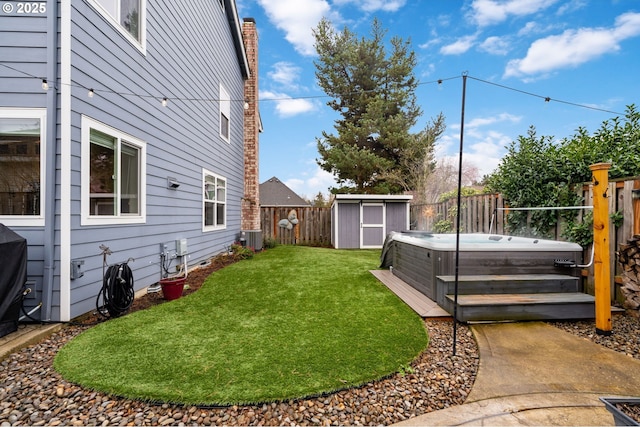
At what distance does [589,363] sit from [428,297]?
1733 millimetres

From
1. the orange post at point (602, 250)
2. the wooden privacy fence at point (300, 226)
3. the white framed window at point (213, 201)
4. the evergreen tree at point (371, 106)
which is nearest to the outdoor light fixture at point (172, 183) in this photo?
the white framed window at point (213, 201)

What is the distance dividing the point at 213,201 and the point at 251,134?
3.68 metres

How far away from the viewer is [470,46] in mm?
8086

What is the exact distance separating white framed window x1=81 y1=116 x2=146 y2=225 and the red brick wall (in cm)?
559

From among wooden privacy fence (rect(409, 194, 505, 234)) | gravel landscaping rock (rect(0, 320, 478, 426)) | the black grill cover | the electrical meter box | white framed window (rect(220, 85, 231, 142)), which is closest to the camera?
gravel landscaping rock (rect(0, 320, 478, 426))

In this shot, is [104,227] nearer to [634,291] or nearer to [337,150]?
[634,291]

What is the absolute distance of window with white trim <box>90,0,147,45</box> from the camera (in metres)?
3.50

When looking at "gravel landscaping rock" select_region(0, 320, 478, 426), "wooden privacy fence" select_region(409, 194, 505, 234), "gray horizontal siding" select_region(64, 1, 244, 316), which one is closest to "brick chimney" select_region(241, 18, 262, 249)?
"gray horizontal siding" select_region(64, 1, 244, 316)

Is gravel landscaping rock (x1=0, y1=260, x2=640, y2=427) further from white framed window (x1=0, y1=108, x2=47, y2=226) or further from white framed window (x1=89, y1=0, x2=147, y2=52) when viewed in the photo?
white framed window (x1=89, y1=0, x2=147, y2=52)

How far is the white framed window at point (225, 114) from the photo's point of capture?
25.5 ft

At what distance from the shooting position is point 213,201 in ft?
23.3

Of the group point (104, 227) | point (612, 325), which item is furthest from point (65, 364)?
point (612, 325)

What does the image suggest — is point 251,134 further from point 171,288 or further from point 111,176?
point 171,288

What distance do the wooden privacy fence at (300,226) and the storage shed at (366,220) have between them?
1161mm
